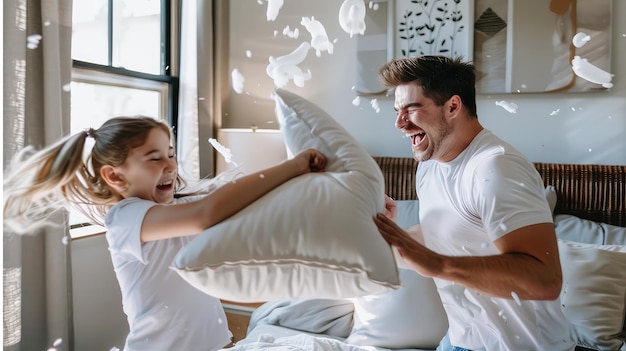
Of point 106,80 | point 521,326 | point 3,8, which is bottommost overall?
point 521,326

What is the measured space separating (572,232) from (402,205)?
18.7 inches

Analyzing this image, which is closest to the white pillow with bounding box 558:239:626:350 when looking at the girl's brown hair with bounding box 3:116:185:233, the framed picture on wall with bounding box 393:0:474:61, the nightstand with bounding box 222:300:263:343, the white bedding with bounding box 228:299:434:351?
the white bedding with bounding box 228:299:434:351

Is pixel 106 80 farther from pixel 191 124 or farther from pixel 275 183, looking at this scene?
pixel 275 183

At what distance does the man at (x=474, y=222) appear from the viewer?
786 mm

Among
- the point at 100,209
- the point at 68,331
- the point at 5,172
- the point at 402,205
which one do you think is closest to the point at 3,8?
the point at 5,172

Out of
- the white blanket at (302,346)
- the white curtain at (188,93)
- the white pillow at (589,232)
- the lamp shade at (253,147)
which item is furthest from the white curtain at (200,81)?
the white pillow at (589,232)

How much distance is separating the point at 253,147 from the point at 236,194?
1.02m

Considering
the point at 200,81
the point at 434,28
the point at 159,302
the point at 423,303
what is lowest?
the point at 423,303

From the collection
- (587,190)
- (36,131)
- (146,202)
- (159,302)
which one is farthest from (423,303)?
(36,131)

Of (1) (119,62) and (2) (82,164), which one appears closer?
(2) (82,164)

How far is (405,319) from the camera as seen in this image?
1447 millimetres

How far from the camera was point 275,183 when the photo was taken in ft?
2.30

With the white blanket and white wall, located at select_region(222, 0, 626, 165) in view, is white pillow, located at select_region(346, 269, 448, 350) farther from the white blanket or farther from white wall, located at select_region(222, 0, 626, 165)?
→ white wall, located at select_region(222, 0, 626, 165)

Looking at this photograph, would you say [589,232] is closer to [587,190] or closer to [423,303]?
[587,190]
